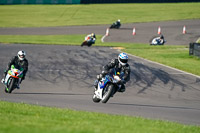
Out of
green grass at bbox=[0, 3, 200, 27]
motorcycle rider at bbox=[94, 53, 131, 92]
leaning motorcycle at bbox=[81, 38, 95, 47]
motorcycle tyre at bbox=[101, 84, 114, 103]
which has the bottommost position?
motorcycle tyre at bbox=[101, 84, 114, 103]

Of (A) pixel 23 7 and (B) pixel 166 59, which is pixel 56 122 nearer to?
(B) pixel 166 59

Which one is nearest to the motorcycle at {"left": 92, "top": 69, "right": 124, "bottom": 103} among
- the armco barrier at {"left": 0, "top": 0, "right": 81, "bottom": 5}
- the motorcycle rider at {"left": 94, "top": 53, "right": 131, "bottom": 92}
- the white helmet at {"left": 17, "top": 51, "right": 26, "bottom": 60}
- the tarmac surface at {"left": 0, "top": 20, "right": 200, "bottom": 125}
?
the motorcycle rider at {"left": 94, "top": 53, "right": 131, "bottom": 92}

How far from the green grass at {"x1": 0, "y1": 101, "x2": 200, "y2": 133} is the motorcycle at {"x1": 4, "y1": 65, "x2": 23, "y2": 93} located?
348 centimetres

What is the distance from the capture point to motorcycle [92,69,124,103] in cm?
1233

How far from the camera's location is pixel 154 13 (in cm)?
5594

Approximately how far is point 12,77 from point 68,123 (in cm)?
669

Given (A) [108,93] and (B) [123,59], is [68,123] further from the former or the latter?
(B) [123,59]

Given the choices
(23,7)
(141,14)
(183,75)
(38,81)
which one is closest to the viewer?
(38,81)

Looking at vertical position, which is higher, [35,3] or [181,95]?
[35,3]

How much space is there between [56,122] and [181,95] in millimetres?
7875

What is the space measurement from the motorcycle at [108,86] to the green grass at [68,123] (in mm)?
2252

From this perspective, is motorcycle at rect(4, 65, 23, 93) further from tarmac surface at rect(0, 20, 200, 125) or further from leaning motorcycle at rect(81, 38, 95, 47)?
leaning motorcycle at rect(81, 38, 95, 47)

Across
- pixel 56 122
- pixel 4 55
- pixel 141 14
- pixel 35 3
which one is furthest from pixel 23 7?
pixel 56 122

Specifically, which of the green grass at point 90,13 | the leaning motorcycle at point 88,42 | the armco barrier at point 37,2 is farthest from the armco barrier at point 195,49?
the armco barrier at point 37,2
